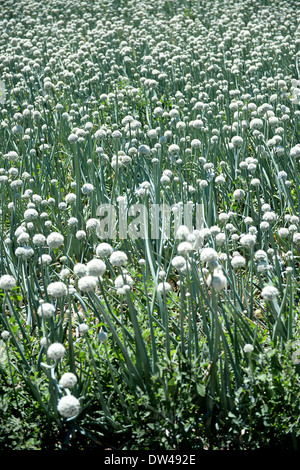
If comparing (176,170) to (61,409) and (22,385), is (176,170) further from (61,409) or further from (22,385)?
(61,409)

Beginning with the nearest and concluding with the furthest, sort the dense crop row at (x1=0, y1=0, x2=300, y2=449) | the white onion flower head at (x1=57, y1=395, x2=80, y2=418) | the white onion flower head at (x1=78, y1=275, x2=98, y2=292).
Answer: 1. the white onion flower head at (x1=57, y1=395, x2=80, y2=418)
2. the white onion flower head at (x1=78, y1=275, x2=98, y2=292)
3. the dense crop row at (x1=0, y1=0, x2=300, y2=449)

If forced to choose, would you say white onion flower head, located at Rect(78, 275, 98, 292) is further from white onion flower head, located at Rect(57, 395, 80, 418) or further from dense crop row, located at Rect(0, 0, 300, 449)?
white onion flower head, located at Rect(57, 395, 80, 418)

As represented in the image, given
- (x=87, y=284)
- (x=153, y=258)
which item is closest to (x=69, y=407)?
(x=87, y=284)

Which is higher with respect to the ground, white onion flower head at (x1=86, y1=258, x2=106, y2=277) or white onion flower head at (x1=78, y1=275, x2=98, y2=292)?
white onion flower head at (x1=86, y1=258, x2=106, y2=277)

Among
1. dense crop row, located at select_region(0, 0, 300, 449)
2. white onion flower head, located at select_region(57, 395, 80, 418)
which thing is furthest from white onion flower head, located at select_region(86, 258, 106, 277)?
white onion flower head, located at select_region(57, 395, 80, 418)

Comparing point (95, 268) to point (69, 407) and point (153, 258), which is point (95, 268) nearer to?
point (69, 407)

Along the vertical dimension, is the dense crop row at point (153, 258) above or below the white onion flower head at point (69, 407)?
above

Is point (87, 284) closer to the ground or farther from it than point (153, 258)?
closer to the ground

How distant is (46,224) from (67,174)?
150 cm

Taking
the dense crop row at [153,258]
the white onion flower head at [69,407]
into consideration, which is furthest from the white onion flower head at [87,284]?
the white onion flower head at [69,407]

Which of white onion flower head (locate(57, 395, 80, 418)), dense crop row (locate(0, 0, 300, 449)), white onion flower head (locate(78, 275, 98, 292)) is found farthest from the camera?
dense crop row (locate(0, 0, 300, 449))

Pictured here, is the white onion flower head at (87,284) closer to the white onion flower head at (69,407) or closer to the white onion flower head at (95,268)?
the white onion flower head at (95,268)

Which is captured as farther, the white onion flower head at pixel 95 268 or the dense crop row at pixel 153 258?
the dense crop row at pixel 153 258

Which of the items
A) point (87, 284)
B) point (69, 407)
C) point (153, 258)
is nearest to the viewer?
point (69, 407)
